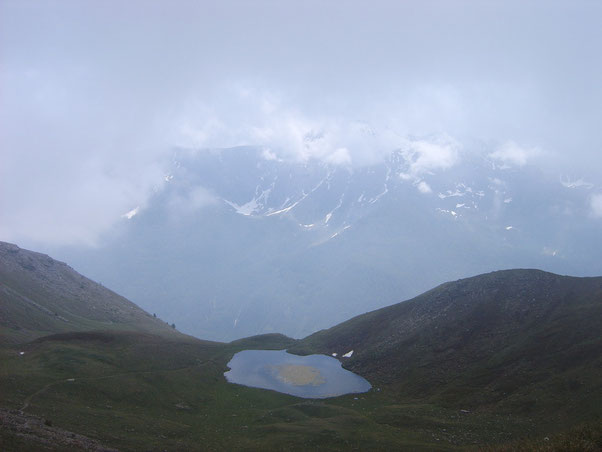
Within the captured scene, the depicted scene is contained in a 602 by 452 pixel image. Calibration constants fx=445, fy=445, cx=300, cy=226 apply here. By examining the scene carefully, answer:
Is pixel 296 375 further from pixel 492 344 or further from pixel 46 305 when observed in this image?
pixel 46 305

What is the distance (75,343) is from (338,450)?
188 feet

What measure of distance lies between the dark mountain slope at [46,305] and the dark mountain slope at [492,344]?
7088cm

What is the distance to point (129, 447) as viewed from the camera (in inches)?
1575

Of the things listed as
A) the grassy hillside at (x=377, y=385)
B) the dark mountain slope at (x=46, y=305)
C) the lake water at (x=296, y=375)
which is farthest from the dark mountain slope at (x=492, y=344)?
the dark mountain slope at (x=46, y=305)

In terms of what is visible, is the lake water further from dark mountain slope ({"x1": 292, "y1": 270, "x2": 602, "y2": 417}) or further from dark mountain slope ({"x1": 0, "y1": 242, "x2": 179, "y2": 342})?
dark mountain slope ({"x1": 0, "y1": 242, "x2": 179, "y2": 342})

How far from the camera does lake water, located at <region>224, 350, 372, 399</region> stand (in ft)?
257

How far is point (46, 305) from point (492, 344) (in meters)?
137

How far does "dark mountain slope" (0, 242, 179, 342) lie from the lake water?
47495 millimetres

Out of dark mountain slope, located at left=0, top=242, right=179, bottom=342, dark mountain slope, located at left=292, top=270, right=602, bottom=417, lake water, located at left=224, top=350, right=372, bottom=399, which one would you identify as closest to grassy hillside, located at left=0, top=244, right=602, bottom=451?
dark mountain slope, located at left=292, top=270, right=602, bottom=417

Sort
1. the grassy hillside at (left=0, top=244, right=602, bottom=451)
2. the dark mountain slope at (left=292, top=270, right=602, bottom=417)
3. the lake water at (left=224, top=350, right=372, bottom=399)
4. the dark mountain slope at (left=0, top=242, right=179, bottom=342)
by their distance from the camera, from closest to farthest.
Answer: the grassy hillside at (left=0, top=244, right=602, bottom=451) < the dark mountain slope at (left=292, top=270, right=602, bottom=417) < the lake water at (left=224, top=350, right=372, bottom=399) < the dark mountain slope at (left=0, top=242, right=179, bottom=342)

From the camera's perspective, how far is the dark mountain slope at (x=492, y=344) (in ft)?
199

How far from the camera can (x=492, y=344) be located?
266 feet

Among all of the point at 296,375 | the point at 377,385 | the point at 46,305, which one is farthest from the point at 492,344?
the point at 46,305

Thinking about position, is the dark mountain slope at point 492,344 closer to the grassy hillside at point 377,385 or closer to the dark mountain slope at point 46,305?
the grassy hillside at point 377,385
